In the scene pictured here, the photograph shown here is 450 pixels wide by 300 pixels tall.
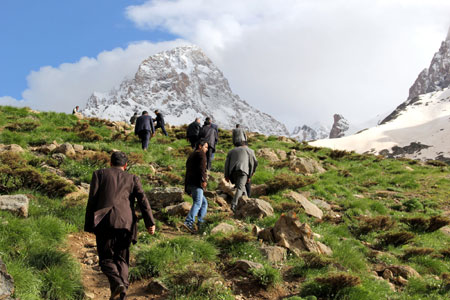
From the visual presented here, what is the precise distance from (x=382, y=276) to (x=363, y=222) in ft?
10.3

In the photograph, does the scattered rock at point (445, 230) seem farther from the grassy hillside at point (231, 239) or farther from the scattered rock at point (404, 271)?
the scattered rock at point (404, 271)

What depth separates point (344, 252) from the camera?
810 cm

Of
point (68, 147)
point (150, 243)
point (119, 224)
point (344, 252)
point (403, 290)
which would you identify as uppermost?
point (68, 147)

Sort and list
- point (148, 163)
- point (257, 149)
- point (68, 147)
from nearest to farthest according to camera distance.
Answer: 1. point (68, 147)
2. point (148, 163)
3. point (257, 149)

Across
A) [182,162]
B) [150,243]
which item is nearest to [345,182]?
[182,162]

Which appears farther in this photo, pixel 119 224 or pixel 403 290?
pixel 403 290

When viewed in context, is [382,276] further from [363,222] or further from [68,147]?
[68,147]

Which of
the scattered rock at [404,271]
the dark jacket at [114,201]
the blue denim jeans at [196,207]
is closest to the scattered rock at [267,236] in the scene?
the blue denim jeans at [196,207]

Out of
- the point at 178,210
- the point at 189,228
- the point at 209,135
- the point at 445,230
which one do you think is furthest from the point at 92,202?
the point at 445,230

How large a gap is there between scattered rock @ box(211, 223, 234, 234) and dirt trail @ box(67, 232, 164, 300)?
8.05 feet

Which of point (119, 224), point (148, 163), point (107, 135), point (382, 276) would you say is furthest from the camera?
point (107, 135)

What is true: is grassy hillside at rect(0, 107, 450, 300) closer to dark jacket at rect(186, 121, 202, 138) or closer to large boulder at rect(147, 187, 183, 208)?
large boulder at rect(147, 187, 183, 208)

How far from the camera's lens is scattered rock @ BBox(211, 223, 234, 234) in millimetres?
8336

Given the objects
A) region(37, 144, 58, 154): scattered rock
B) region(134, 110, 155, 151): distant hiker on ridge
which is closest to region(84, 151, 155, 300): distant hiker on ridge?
region(37, 144, 58, 154): scattered rock
